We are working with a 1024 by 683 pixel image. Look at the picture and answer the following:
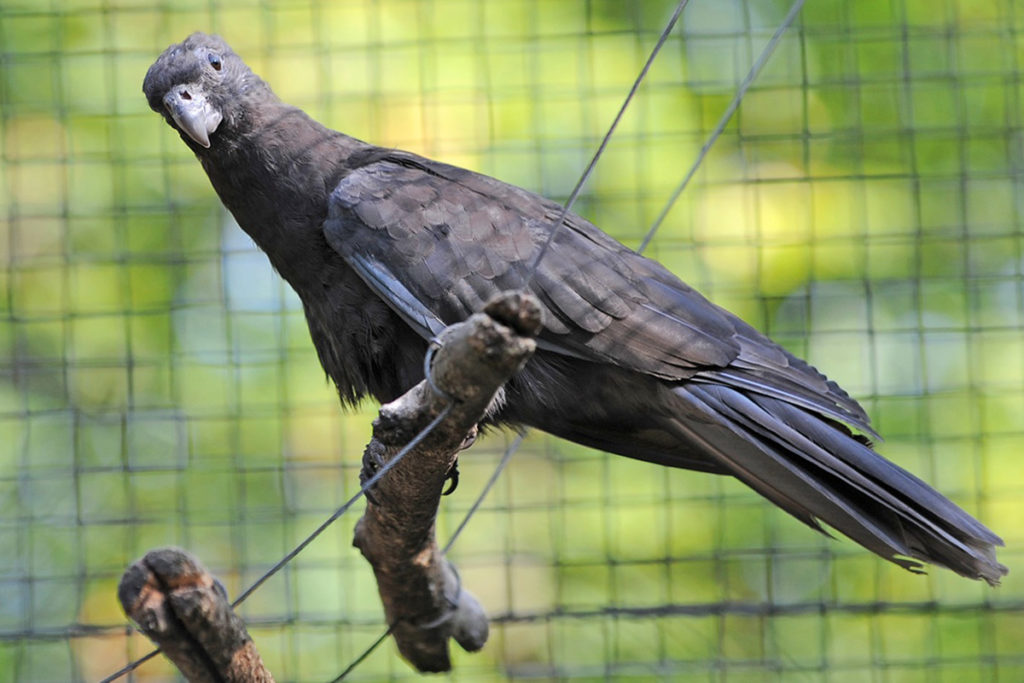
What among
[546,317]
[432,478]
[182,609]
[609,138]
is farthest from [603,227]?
[182,609]

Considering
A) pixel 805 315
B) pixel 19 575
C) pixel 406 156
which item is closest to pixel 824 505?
pixel 406 156

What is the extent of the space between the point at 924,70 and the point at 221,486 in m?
2.49

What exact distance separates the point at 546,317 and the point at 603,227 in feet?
4.96

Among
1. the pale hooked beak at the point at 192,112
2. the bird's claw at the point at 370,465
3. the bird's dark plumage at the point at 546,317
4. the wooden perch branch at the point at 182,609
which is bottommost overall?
the wooden perch branch at the point at 182,609

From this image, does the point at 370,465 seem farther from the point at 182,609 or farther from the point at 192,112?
the point at 192,112

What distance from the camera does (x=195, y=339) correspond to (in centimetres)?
341

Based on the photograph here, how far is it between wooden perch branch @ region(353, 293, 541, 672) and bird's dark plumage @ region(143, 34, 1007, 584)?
25 cm

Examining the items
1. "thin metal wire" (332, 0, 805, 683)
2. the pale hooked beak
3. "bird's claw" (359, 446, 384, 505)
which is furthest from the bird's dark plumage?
"bird's claw" (359, 446, 384, 505)

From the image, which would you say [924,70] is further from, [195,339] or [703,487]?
[195,339]

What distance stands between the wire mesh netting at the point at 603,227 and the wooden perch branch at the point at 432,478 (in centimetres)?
95

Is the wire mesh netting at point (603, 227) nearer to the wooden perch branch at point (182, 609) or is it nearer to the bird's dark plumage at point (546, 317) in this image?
the bird's dark plumage at point (546, 317)

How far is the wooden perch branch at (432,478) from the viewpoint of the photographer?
4.16 feet

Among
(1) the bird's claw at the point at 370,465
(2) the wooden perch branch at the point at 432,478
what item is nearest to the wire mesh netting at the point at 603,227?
(2) the wooden perch branch at the point at 432,478

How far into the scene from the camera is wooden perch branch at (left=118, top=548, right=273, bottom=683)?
1329 mm
